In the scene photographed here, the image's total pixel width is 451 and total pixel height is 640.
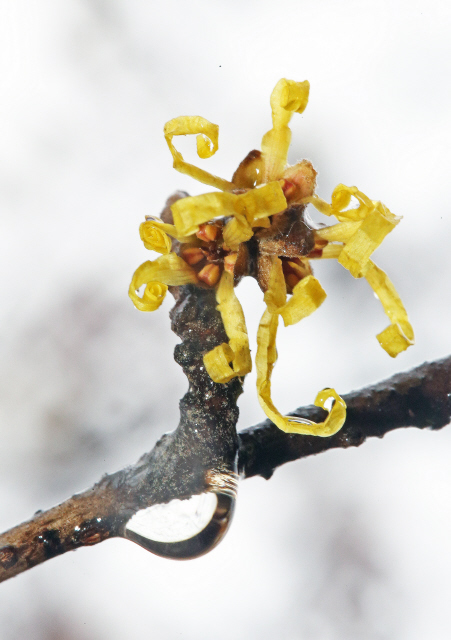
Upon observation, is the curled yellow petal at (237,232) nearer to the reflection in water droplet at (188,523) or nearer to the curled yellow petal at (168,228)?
the curled yellow petal at (168,228)

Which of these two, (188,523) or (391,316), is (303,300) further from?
(188,523)

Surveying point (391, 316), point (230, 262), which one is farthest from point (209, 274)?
point (391, 316)

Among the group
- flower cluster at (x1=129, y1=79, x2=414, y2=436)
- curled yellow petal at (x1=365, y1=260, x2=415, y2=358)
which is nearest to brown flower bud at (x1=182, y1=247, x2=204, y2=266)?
flower cluster at (x1=129, y1=79, x2=414, y2=436)

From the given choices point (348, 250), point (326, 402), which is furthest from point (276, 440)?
point (348, 250)

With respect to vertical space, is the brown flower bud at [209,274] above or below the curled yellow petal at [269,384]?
above

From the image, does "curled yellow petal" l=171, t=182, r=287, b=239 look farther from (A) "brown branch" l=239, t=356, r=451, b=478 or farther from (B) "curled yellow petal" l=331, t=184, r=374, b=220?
(A) "brown branch" l=239, t=356, r=451, b=478

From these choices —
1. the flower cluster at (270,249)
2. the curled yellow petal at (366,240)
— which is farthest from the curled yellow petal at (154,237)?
the curled yellow petal at (366,240)
